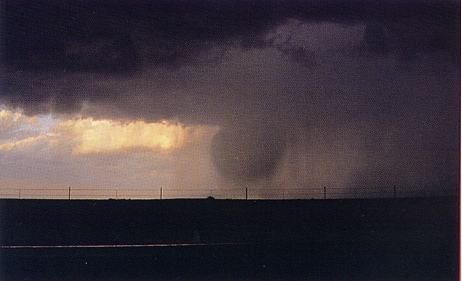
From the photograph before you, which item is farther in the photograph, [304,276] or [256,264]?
[256,264]

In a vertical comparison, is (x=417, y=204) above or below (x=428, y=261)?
above

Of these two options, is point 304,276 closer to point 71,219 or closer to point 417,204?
point 71,219

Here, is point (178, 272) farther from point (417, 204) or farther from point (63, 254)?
point (417, 204)

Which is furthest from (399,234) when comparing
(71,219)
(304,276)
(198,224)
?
(71,219)

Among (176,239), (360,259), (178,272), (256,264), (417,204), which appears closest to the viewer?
(178,272)

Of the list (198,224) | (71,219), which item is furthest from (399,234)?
(71,219)

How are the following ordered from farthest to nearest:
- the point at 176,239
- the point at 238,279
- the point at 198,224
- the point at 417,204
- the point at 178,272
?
the point at 417,204, the point at 198,224, the point at 176,239, the point at 178,272, the point at 238,279
